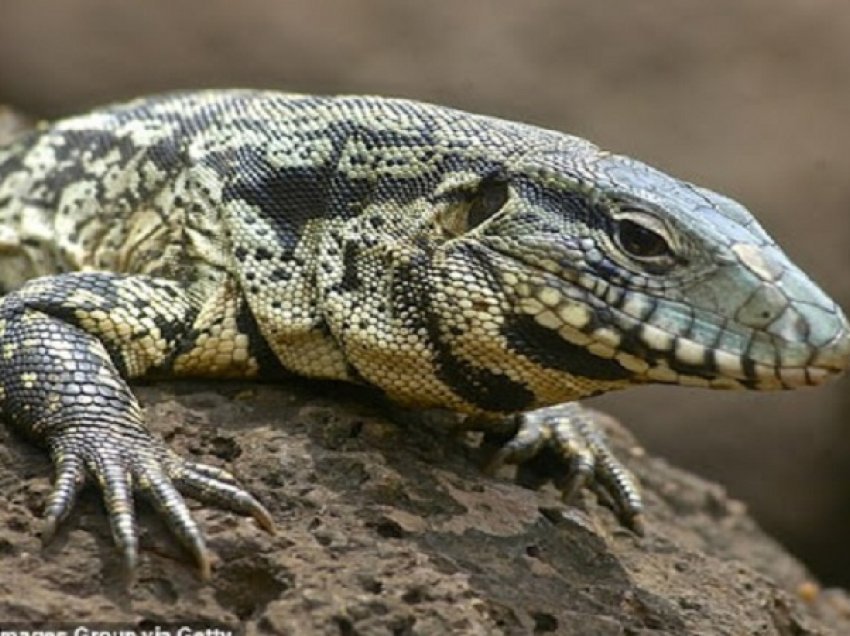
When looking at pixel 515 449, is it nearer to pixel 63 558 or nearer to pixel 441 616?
pixel 441 616

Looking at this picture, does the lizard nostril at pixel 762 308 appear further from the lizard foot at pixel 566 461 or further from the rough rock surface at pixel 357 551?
the lizard foot at pixel 566 461

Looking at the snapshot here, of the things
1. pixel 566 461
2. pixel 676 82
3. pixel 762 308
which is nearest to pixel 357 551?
A: pixel 762 308

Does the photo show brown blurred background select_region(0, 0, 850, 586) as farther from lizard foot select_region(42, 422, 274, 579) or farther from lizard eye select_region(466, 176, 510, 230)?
lizard foot select_region(42, 422, 274, 579)

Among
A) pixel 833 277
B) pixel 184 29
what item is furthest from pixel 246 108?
pixel 833 277

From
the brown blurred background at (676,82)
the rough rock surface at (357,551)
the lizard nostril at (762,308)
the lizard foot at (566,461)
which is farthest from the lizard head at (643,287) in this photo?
the brown blurred background at (676,82)

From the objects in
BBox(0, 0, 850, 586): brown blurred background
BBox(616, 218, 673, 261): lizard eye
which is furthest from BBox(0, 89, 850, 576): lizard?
BBox(0, 0, 850, 586): brown blurred background

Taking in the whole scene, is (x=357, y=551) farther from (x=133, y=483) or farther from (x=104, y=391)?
(x=104, y=391)
